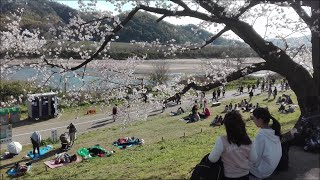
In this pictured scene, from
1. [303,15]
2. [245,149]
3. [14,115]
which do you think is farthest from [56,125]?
[245,149]

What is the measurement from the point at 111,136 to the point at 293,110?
1227 cm

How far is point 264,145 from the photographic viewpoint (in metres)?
5.43

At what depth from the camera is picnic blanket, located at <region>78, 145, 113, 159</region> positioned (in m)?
16.5

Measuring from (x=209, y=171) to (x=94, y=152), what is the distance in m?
12.5

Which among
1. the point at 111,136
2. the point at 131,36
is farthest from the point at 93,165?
the point at 131,36

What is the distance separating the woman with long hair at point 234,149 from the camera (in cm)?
461

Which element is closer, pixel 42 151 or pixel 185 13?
pixel 185 13

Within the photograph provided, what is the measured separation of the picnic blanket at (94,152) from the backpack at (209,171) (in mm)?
11757

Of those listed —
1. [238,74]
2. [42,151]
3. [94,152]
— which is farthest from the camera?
[42,151]

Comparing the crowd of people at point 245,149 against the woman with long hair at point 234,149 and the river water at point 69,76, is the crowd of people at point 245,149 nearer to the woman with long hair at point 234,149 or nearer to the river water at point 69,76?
the woman with long hair at point 234,149

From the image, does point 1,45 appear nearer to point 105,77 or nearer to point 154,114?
point 105,77

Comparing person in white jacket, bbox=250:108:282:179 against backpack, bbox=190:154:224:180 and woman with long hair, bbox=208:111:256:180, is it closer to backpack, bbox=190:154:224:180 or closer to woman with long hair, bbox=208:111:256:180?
woman with long hair, bbox=208:111:256:180

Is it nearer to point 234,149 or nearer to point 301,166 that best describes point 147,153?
point 301,166

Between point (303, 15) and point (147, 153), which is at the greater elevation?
point (303, 15)
